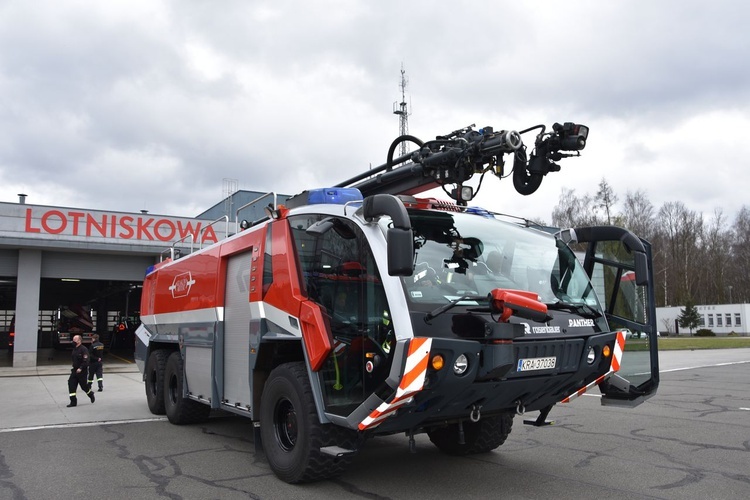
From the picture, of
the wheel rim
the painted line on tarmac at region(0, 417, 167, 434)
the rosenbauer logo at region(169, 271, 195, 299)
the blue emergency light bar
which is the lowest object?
the painted line on tarmac at region(0, 417, 167, 434)

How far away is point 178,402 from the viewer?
29.7ft

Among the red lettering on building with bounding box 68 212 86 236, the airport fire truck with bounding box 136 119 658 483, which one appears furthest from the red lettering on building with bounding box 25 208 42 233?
the airport fire truck with bounding box 136 119 658 483

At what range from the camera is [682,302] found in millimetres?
64938

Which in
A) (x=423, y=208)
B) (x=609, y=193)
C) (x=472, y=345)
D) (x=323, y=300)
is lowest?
(x=472, y=345)

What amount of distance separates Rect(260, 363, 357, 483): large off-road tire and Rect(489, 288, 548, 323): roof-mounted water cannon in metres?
1.82

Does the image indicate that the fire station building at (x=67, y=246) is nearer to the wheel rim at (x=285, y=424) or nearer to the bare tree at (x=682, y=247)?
the wheel rim at (x=285, y=424)

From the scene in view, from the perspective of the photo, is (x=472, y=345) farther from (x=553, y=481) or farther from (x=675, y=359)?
(x=675, y=359)

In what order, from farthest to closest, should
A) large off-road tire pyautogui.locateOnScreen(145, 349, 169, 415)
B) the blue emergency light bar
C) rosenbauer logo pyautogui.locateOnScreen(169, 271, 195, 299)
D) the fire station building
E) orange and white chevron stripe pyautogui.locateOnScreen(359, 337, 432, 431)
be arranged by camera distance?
the fire station building < large off-road tire pyautogui.locateOnScreen(145, 349, 169, 415) < rosenbauer logo pyautogui.locateOnScreen(169, 271, 195, 299) < the blue emergency light bar < orange and white chevron stripe pyautogui.locateOnScreen(359, 337, 432, 431)

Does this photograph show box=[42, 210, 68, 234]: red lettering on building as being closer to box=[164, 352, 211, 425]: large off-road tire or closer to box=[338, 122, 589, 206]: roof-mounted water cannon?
box=[164, 352, 211, 425]: large off-road tire

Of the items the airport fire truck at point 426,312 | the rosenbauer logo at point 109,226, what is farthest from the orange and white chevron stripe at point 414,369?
the rosenbauer logo at point 109,226

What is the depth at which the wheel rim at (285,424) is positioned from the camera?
5805 millimetres

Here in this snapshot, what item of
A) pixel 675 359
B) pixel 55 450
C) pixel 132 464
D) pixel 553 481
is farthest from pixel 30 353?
pixel 675 359

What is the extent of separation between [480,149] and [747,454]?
A: 5.01 m

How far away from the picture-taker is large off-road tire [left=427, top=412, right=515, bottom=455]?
688 cm
